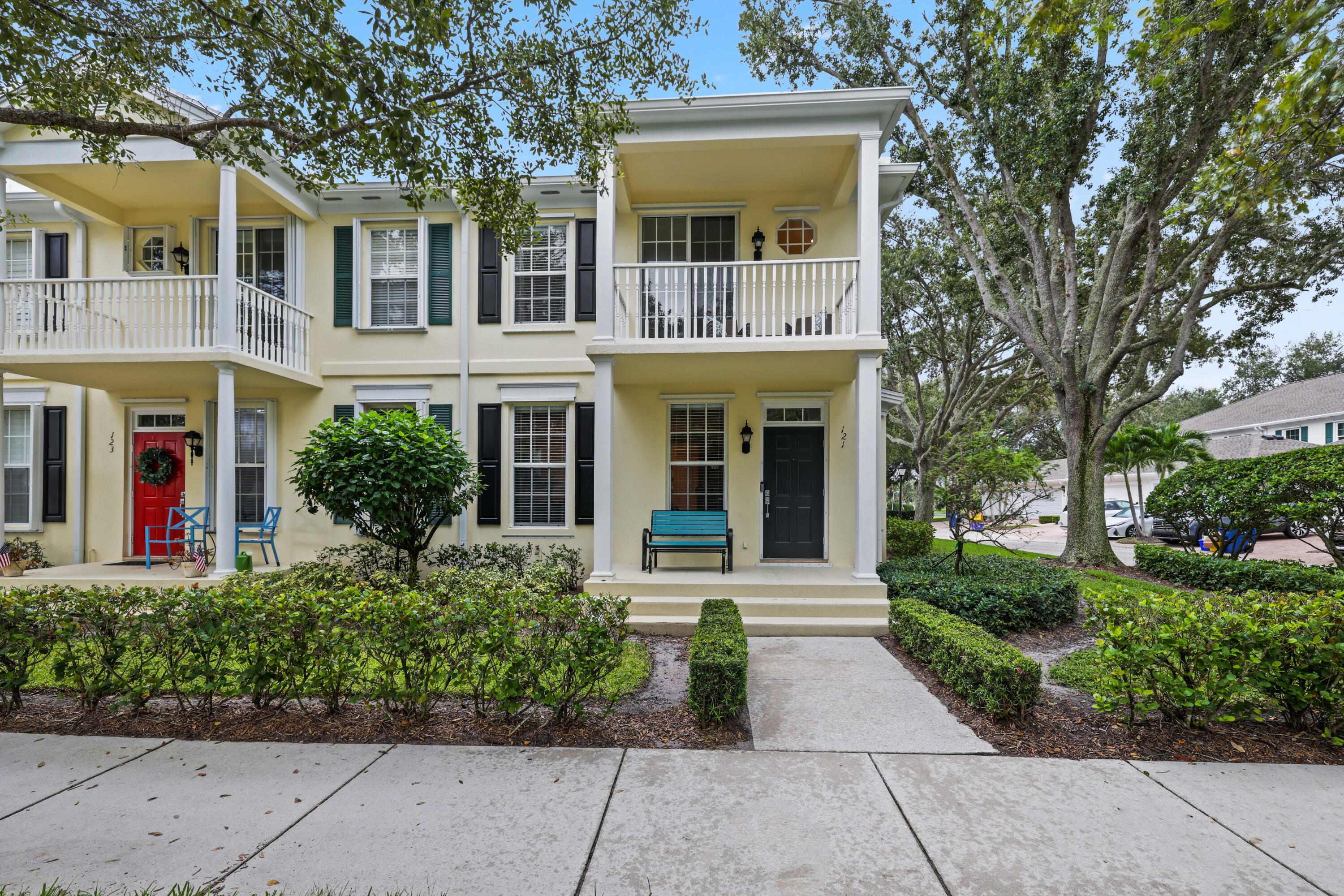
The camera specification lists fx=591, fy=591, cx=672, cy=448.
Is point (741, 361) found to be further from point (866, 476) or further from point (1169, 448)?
point (1169, 448)

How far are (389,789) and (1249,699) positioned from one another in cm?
531

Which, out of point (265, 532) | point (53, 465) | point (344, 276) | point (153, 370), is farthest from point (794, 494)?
point (53, 465)

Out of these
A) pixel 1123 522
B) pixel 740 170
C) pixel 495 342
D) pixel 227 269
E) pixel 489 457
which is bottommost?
pixel 1123 522

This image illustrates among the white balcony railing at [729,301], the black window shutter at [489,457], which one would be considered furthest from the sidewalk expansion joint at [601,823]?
the black window shutter at [489,457]

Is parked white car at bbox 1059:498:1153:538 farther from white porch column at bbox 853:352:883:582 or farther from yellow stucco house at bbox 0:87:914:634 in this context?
white porch column at bbox 853:352:883:582

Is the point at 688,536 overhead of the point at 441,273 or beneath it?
beneath

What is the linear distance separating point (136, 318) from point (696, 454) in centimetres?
841

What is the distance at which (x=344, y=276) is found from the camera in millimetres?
9422

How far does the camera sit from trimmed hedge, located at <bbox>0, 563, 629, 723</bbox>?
3.95 m

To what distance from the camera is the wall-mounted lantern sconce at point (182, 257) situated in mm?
9438

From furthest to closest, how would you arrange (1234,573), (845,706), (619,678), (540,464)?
(540,464)
(1234,573)
(619,678)
(845,706)

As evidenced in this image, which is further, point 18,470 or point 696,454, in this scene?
point 18,470

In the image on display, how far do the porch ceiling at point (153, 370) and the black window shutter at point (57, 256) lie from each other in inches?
72.9

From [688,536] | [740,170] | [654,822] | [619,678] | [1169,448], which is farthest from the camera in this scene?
[1169,448]
